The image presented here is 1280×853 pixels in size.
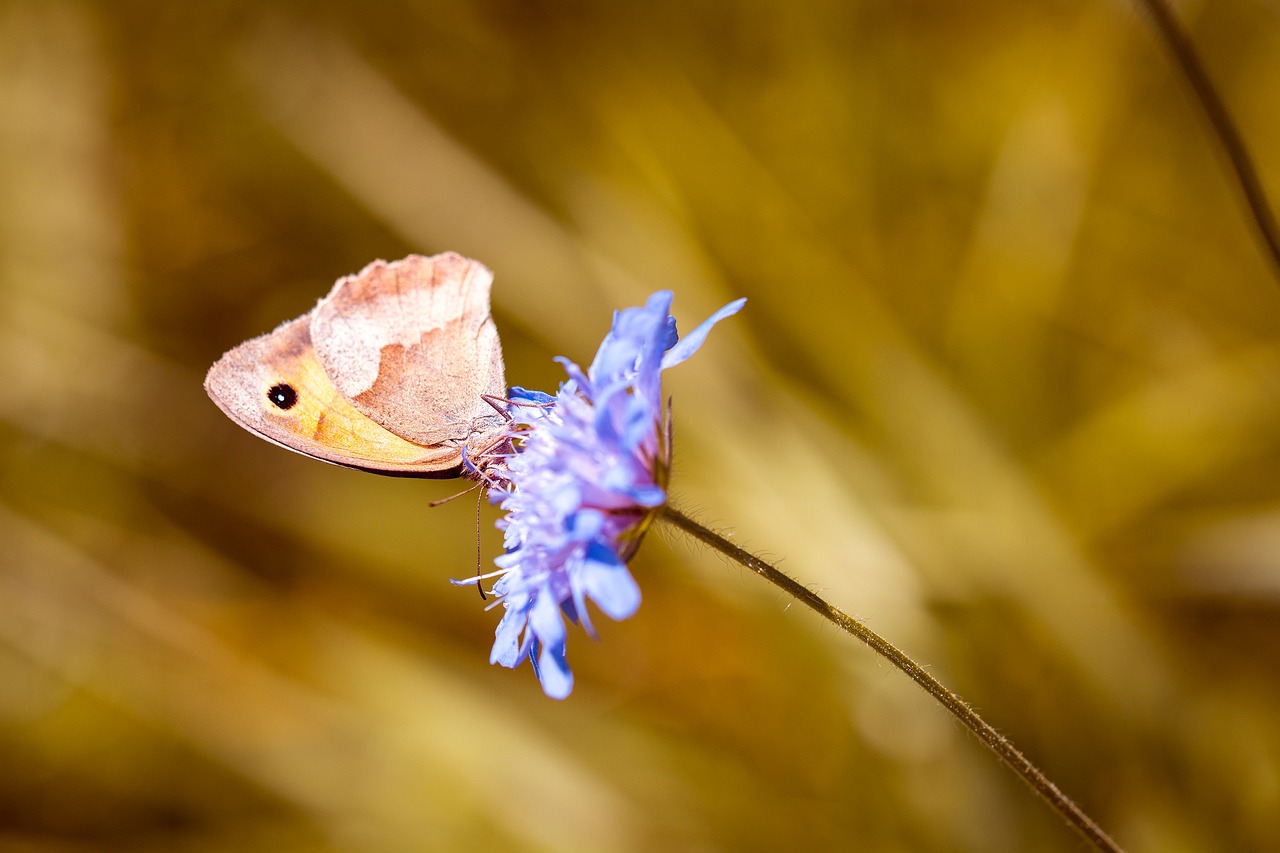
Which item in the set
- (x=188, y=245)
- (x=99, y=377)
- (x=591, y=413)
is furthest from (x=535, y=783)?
(x=188, y=245)

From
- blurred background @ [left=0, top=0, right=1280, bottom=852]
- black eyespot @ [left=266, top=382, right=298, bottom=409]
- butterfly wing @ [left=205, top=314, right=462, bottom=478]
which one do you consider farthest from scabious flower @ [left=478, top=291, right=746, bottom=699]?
blurred background @ [left=0, top=0, right=1280, bottom=852]

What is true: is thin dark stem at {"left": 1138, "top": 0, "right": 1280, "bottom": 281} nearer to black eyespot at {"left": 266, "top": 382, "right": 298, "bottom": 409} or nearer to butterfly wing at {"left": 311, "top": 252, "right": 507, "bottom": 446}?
butterfly wing at {"left": 311, "top": 252, "right": 507, "bottom": 446}

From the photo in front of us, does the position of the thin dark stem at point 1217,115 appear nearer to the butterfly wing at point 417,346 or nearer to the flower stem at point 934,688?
Result: the flower stem at point 934,688

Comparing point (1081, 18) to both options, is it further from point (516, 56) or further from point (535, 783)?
point (535, 783)

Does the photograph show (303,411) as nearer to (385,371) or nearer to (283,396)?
(283,396)

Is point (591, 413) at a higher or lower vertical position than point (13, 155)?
lower

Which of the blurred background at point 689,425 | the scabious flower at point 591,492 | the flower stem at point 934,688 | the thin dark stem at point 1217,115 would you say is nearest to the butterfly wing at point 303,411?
the scabious flower at point 591,492

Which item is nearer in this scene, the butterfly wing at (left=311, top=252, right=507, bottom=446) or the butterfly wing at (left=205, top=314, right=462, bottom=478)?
the butterfly wing at (left=205, top=314, right=462, bottom=478)

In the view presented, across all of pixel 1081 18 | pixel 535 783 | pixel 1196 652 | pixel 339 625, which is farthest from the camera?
pixel 339 625

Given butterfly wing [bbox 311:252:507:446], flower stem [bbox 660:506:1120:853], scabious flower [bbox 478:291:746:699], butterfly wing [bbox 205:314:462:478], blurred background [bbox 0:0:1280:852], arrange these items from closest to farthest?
flower stem [bbox 660:506:1120:853], scabious flower [bbox 478:291:746:699], butterfly wing [bbox 205:314:462:478], butterfly wing [bbox 311:252:507:446], blurred background [bbox 0:0:1280:852]
